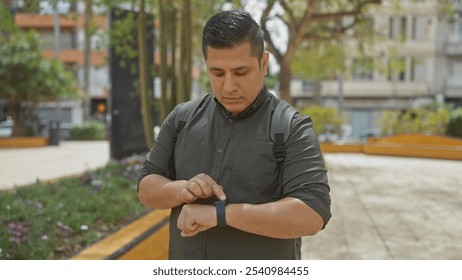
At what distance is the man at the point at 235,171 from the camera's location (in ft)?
4.44

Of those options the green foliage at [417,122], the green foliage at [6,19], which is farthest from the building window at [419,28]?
the green foliage at [6,19]

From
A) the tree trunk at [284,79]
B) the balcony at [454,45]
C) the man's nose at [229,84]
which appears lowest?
the tree trunk at [284,79]

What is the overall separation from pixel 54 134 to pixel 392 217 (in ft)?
61.3

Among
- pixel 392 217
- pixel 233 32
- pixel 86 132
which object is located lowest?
pixel 86 132

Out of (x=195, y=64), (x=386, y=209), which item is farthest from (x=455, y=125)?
(x=386, y=209)

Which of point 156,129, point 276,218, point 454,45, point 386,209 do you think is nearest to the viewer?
point 276,218

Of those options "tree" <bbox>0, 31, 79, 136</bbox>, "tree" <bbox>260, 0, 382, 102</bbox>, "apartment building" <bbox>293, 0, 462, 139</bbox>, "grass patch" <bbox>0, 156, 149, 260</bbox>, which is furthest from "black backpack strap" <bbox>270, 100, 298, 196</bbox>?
"apartment building" <bbox>293, 0, 462, 139</bbox>

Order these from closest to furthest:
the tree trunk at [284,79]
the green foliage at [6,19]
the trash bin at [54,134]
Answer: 1. the green foliage at [6,19]
2. the tree trunk at [284,79]
3. the trash bin at [54,134]

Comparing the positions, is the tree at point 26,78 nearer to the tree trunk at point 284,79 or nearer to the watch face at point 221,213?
the tree trunk at point 284,79

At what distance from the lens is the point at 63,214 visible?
5020 millimetres

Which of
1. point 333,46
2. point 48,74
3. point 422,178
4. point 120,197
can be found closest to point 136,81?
point 120,197

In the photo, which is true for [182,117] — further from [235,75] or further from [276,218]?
[276,218]
